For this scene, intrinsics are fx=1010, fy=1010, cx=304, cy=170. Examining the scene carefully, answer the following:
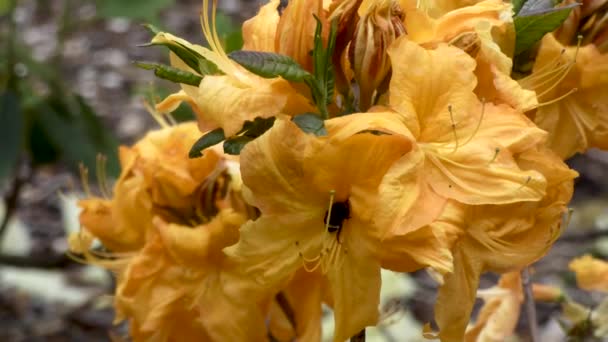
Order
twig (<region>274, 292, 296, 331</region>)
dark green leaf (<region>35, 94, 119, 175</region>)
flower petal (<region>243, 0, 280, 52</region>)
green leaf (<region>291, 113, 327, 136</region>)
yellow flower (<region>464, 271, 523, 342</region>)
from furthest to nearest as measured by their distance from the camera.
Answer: dark green leaf (<region>35, 94, 119, 175</region>)
yellow flower (<region>464, 271, 523, 342</region>)
twig (<region>274, 292, 296, 331</region>)
flower petal (<region>243, 0, 280, 52</region>)
green leaf (<region>291, 113, 327, 136</region>)

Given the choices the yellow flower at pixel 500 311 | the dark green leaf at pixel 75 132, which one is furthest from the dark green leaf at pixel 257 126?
the dark green leaf at pixel 75 132

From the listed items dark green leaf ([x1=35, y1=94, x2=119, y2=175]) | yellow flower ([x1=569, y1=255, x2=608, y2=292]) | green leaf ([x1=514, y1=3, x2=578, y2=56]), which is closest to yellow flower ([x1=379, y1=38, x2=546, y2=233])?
green leaf ([x1=514, y1=3, x2=578, y2=56])

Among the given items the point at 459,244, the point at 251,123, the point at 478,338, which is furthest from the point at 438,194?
the point at 478,338

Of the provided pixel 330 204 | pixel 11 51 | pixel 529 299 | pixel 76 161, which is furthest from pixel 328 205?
pixel 11 51

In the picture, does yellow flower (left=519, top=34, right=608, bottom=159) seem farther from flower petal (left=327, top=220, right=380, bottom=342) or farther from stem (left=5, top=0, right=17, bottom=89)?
stem (left=5, top=0, right=17, bottom=89)

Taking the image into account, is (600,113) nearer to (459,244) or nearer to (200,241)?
(459,244)

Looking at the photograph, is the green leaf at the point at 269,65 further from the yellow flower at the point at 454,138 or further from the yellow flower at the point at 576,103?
the yellow flower at the point at 576,103
